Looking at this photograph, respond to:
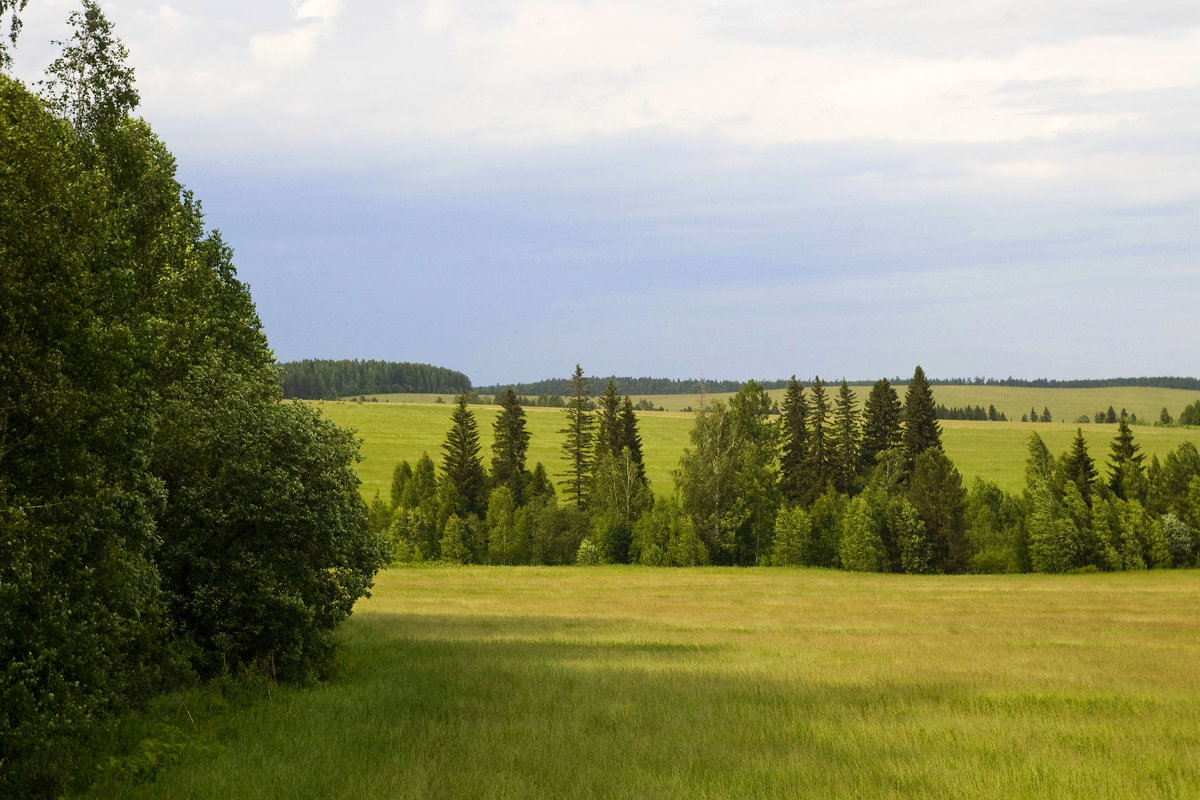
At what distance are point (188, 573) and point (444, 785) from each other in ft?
29.4

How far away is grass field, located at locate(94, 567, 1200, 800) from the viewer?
13.6 metres

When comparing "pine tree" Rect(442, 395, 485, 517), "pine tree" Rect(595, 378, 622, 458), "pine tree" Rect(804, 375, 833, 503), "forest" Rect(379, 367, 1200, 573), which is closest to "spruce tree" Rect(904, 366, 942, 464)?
"forest" Rect(379, 367, 1200, 573)

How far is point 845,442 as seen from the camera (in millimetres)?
109500

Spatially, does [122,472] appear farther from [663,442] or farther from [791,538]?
[663,442]

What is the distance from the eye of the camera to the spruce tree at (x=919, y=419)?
107 meters

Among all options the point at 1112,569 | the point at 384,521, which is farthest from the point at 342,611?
the point at 384,521

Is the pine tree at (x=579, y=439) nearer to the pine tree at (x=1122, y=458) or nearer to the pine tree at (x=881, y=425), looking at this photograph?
the pine tree at (x=881, y=425)

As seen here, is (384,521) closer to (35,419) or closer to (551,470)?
(551,470)

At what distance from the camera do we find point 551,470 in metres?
155

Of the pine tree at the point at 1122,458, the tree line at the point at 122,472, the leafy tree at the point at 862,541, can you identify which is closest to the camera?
the tree line at the point at 122,472

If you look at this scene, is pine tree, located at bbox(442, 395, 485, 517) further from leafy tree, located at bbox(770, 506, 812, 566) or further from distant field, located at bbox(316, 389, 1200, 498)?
leafy tree, located at bbox(770, 506, 812, 566)

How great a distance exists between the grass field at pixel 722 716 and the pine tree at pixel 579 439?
2837 inches

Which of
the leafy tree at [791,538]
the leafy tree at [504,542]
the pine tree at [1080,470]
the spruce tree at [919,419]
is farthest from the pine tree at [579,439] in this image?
the pine tree at [1080,470]

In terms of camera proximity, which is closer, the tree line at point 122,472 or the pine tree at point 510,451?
the tree line at point 122,472
